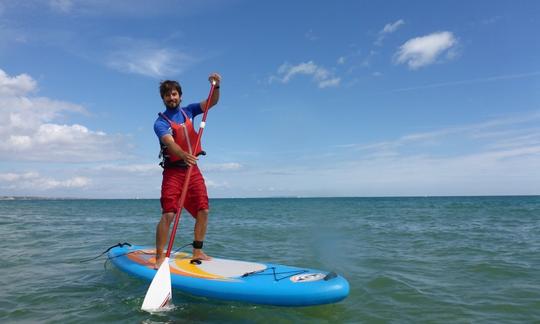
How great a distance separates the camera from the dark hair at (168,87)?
498 cm

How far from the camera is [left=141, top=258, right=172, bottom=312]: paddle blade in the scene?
4.18 meters

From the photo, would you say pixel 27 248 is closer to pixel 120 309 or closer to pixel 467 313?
pixel 120 309

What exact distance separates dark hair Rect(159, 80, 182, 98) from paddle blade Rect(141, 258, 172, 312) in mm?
2253

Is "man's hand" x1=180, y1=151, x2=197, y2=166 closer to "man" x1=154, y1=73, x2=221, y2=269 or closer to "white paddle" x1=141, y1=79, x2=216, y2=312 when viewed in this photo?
"man" x1=154, y1=73, x2=221, y2=269

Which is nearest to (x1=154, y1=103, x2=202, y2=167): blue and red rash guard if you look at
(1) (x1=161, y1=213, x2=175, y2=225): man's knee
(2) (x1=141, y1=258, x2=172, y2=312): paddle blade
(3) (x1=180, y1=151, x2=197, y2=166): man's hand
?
(3) (x1=180, y1=151, x2=197, y2=166): man's hand

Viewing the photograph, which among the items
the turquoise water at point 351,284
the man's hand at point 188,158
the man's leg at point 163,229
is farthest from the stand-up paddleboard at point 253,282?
the man's hand at point 188,158

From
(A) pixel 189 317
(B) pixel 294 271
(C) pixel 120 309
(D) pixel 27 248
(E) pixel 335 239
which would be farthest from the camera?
(E) pixel 335 239

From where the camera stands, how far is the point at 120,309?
4324mm

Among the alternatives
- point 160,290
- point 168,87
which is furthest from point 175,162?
point 160,290

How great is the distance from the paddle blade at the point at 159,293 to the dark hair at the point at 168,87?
2253 mm

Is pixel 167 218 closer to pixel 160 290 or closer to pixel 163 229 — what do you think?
pixel 163 229

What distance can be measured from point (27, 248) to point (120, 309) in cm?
667

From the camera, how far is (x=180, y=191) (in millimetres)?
4992

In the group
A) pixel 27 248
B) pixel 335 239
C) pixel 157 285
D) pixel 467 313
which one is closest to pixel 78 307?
pixel 157 285
